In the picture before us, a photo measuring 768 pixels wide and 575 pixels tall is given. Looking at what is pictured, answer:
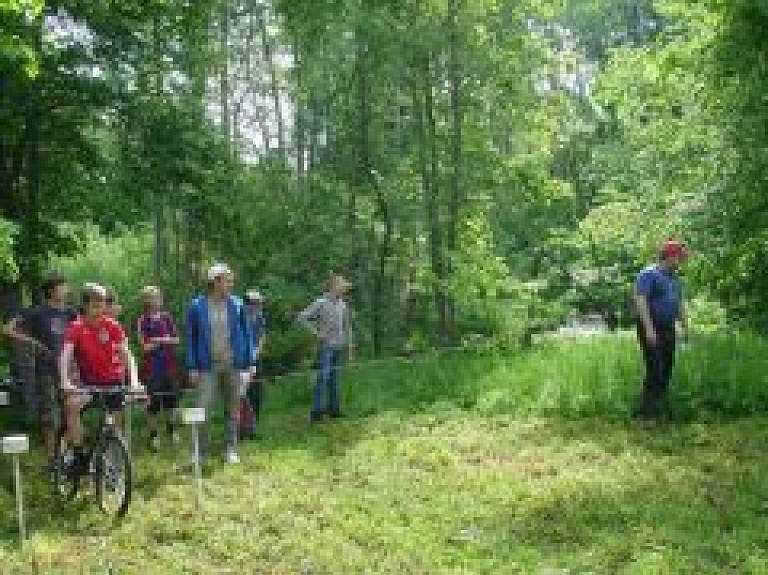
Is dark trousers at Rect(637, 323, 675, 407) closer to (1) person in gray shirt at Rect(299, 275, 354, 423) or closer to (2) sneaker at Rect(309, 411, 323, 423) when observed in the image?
(1) person in gray shirt at Rect(299, 275, 354, 423)

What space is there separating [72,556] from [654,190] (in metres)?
15.6

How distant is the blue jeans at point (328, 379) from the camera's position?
1442cm

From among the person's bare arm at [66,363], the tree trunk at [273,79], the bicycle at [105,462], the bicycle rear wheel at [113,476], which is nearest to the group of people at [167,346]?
the person's bare arm at [66,363]

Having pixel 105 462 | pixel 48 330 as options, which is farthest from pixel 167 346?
pixel 105 462

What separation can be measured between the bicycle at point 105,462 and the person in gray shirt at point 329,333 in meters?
4.80

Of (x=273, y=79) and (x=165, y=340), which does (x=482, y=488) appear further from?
(x=273, y=79)

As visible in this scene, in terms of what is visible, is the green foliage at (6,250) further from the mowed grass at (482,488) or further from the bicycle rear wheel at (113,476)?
the mowed grass at (482,488)

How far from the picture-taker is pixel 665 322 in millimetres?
12070

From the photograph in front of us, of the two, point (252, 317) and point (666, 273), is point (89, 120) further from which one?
point (666, 273)

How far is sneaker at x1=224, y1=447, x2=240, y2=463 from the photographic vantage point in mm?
11656

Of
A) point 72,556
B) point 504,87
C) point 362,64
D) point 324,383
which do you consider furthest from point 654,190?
point 72,556

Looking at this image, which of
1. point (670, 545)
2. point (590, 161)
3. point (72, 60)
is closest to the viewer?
point (670, 545)

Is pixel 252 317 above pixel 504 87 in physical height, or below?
below

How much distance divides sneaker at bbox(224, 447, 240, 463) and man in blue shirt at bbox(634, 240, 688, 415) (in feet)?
14.6
